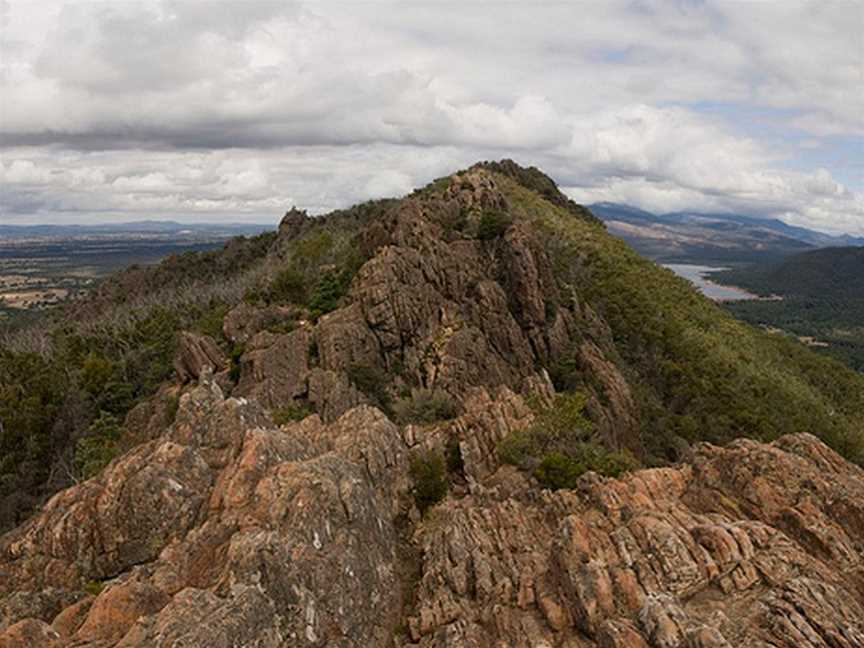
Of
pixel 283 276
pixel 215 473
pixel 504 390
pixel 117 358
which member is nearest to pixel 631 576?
pixel 215 473

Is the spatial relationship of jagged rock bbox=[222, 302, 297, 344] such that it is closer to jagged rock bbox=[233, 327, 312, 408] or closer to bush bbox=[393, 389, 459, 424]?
jagged rock bbox=[233, 327, 312, 408]

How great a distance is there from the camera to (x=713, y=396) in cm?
7900

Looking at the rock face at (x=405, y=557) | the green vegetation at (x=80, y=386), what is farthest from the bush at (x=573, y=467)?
the green vegetation at (x=80, y=386)

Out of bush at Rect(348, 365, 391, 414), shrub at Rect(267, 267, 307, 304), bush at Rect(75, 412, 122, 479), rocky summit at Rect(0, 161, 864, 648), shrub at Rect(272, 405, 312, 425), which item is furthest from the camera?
shrub at Rect(267, 267, 307, 304)

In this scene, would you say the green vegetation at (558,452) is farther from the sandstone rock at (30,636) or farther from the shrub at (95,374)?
the shrub at (95,374)

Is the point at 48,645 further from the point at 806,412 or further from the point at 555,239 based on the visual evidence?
the point at 555,239

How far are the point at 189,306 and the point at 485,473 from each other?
73.1 m

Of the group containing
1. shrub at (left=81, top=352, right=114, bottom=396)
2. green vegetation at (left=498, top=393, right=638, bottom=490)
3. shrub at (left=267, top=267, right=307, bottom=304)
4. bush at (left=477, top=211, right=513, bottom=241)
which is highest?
bush at (left=477, top=211, right=513, bottom=241)

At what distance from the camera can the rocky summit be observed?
21938 millimetres

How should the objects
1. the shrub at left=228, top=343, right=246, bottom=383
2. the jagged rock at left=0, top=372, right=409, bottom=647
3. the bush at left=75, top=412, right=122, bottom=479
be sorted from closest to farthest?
1. the jagged rock at left=0, top=372, right=409, bottom=647
2. the bush at left=75, top=412, right=122, bottom=479
3. the shrub at left=228, top=343, right=246, bottom=383

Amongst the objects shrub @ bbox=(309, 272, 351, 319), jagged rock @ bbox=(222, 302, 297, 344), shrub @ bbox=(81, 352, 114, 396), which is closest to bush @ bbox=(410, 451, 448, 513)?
shrub @ bbox=(309, 272, 351, 319)

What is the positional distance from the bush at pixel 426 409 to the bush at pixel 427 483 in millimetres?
11454

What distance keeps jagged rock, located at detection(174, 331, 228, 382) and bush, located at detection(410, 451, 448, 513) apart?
91.2 ft

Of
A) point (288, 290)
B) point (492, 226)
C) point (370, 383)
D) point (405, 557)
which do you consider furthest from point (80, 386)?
point (405, 557)
